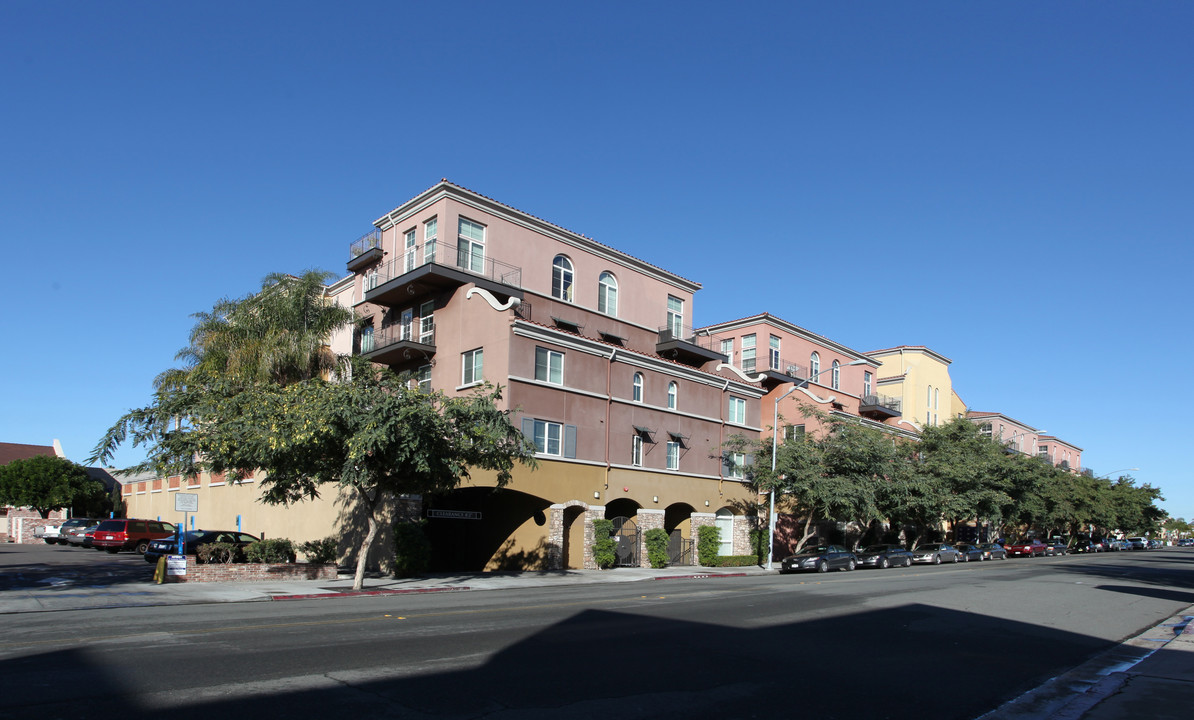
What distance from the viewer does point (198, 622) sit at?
1424cm

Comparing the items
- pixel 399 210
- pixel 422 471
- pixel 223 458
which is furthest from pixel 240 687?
pixel 399 210

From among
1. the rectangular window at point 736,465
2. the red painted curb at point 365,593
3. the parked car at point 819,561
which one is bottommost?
the parked car at point 819,561

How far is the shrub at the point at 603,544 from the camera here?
33688mm

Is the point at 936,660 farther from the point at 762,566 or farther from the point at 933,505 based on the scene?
the point at 933,505

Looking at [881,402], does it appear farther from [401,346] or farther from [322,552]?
[322,552]

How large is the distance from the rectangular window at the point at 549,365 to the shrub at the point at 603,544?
6.22 metres

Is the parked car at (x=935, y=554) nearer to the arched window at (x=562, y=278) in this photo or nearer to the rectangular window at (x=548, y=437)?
the rectangular window at (x=548, y=437)

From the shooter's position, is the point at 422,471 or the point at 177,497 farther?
the point at 177,497

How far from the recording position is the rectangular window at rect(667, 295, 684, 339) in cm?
4391

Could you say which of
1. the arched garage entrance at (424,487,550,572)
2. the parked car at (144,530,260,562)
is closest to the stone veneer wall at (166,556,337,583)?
the parked car at (144,530,260,562)

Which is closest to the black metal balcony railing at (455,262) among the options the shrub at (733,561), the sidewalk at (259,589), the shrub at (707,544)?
the sidewalk at (259,589)

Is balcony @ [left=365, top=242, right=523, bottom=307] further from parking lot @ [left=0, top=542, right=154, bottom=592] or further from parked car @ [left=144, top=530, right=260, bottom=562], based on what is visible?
parking lot @ [left=0, top=542, right=154, bottom=592]

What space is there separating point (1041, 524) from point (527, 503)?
61.5 meters

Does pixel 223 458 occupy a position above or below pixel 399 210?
below
